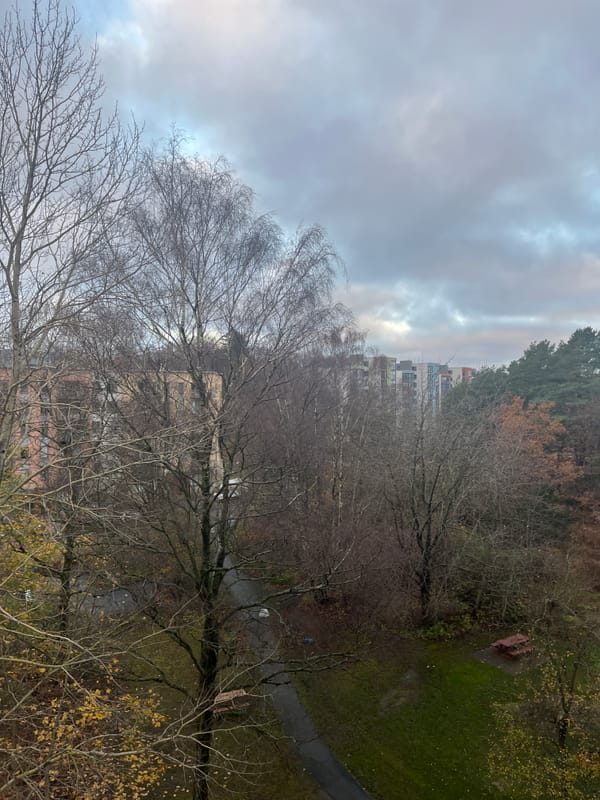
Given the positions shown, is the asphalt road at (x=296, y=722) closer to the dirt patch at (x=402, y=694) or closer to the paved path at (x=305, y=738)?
the paved path at (x=305, y=738)

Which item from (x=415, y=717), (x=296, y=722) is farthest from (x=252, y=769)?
(x=415, y=717)

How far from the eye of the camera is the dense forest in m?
5.05

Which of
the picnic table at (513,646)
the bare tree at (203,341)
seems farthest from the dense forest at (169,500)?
the picnic table at (513,646)

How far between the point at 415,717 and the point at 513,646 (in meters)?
4.40

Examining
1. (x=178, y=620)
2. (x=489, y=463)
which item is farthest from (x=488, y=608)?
(x=178, y=620)

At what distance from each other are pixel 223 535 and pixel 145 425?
2202mm

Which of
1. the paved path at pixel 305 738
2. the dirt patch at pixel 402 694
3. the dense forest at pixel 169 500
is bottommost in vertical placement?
the dirt patch at pixel 402 694

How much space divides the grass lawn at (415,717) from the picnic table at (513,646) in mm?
727

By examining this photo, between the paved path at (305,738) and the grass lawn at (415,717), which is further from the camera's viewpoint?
the grass lawn at (415,717)

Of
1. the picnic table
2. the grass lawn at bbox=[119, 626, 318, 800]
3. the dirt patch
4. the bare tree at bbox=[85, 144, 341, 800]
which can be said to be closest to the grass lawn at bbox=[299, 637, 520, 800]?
the dirt patch

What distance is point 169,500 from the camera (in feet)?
23.2

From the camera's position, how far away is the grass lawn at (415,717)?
8.52 metres

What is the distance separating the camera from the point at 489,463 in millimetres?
16000

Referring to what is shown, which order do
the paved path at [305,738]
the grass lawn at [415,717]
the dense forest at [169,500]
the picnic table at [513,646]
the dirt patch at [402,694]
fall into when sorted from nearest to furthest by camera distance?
the dense forest at [169,500], the paved path at [305,738], the grass lawn at [415,717], the dirt patch at [402,694], the picnic table at [513,646]
